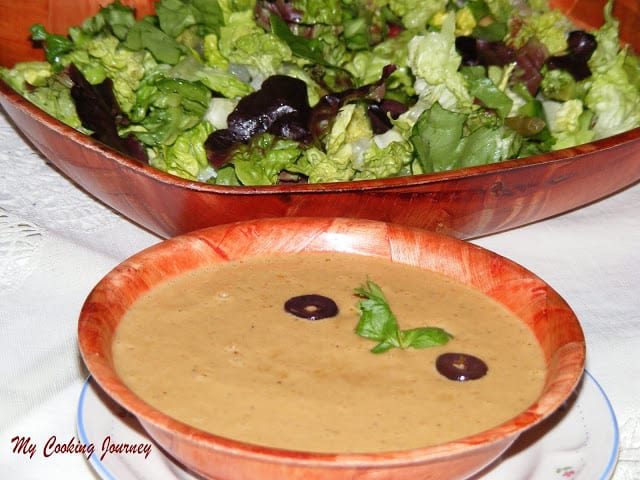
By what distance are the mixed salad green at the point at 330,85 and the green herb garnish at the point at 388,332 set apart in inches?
24.0

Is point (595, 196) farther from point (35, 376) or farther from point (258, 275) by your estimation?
point (35, 376)

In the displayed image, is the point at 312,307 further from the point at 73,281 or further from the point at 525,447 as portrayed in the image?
the point at 73,281

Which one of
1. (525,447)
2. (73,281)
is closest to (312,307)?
(525,447)

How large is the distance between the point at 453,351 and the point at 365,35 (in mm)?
1341

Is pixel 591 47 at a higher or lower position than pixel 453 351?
higher

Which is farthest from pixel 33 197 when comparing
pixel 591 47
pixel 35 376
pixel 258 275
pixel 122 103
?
pixel 591 47

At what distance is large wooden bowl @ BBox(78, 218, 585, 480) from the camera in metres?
1.10

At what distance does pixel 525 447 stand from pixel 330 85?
3.92 feet

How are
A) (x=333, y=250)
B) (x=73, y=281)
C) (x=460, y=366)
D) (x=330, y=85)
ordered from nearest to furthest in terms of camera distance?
(x=460, y=366) < (x=333, y=250) < (x=73, y=281) < (x=330, y=85)

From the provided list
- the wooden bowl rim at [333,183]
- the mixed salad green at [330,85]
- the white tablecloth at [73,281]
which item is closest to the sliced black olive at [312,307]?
the wooden bowl rim at [333,183]

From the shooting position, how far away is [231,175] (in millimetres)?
2031

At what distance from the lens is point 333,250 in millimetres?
1617

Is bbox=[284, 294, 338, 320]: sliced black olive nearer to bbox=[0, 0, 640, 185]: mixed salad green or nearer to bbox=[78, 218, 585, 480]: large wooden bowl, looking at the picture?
bbox=[78, 218, 585, 480]: large wooden bowl

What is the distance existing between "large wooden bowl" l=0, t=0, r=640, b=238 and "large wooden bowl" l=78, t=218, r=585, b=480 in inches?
3.9
